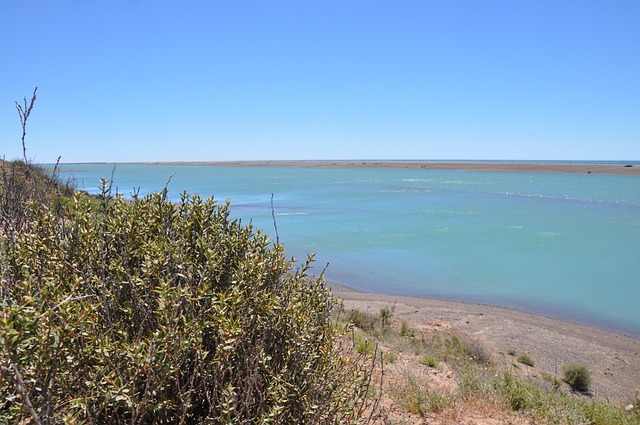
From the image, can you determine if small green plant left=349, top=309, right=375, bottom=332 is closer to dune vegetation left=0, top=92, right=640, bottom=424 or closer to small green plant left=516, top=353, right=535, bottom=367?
small green plant left=516, top=353, right=535, bottom=367

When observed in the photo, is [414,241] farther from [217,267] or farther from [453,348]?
[217,267]

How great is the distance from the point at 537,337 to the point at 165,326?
997 centimetres

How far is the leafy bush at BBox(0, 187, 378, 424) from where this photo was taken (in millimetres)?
2039

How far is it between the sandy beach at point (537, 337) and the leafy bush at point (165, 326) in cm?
652

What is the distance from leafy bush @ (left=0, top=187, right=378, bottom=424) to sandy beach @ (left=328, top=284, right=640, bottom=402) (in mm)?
6520

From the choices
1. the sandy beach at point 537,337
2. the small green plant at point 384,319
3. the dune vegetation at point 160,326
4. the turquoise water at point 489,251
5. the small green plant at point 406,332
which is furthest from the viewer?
the turquoise water at point 489,251

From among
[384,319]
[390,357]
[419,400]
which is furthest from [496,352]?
[419,400]

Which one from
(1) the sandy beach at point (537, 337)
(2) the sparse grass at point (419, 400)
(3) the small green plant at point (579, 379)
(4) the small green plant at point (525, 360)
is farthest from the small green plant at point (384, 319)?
(2) the sparse grass at point (419, 400)

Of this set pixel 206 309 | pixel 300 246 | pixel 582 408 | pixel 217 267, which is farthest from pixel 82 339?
pixel 300 246

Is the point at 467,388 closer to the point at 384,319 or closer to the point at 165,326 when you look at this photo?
the point at 384,319

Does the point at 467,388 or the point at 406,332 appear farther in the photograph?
the point at 406,332

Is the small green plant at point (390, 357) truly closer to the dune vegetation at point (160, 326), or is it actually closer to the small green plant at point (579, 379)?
the small green plant at point (579, 379)

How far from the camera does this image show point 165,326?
2.14 metres

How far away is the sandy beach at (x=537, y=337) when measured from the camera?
8.47m
